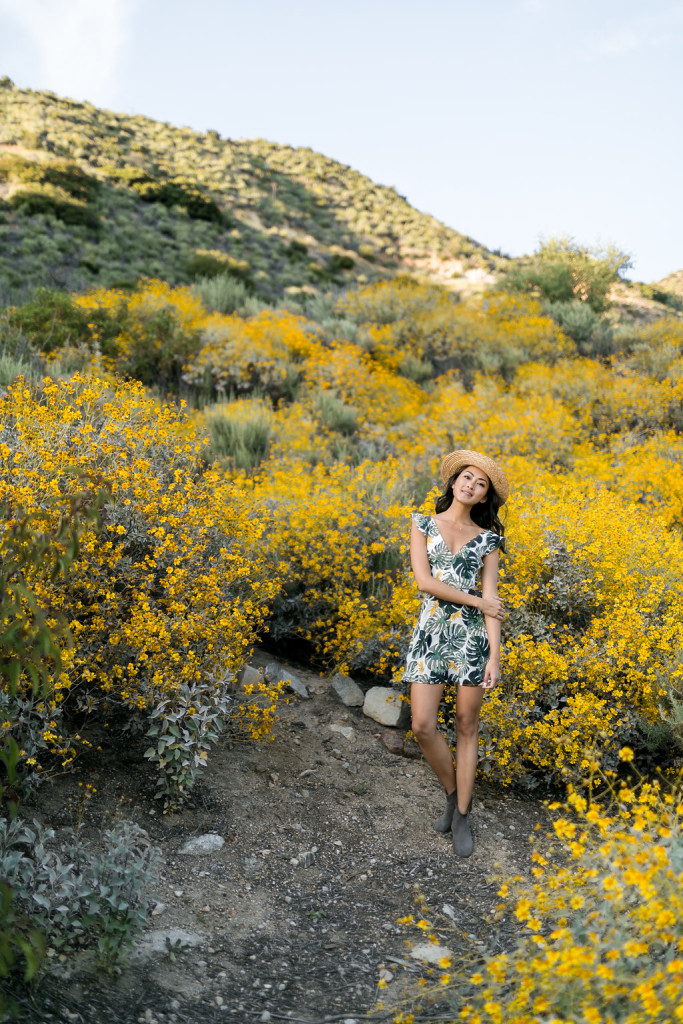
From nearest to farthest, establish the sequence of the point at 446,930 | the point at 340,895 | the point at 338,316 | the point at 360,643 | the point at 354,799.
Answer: the point at 446,930
the point at 340,895
the point at 354,799
the point at 360,643
the point at 338,316

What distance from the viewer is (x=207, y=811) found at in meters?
3.57

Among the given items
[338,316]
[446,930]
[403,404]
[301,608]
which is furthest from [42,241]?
[446,930]

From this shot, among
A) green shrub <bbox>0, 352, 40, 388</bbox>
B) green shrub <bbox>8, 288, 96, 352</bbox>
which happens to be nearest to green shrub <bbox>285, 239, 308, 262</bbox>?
green shrub <bbox>8, 288, 96, 352</bbox>

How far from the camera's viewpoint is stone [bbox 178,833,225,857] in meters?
3.26

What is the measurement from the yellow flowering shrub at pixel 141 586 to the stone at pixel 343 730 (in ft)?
3.14

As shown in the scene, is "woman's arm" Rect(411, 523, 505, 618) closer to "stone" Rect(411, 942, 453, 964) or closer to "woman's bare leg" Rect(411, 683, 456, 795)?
"woman's bare leg" Rect(411, 683, 456, 795)

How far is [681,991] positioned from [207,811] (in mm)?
Result: 2437

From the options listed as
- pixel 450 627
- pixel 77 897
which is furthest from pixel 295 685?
pixel 77 897

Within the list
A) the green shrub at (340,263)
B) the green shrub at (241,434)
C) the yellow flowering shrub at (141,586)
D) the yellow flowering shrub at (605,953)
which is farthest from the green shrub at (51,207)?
the yellow flowering shrub at (605,953)

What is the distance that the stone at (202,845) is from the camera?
3256mm

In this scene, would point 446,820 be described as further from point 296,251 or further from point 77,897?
point 296,251

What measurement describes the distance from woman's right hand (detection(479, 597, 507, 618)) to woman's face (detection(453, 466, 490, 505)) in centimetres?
51

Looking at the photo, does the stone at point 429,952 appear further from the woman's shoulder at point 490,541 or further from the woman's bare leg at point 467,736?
the woman's shoulder at point 490,541

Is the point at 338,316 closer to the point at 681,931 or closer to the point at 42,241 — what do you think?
the point at 42,241
